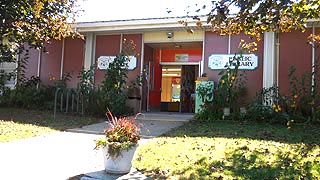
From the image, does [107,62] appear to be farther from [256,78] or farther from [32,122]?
[256,78]

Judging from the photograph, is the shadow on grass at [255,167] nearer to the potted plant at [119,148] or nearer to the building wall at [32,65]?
the potted plant at [119,148]

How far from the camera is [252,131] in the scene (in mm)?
8594

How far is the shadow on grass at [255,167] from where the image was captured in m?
4.75

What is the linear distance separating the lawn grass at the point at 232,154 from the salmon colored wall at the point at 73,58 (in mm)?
6998

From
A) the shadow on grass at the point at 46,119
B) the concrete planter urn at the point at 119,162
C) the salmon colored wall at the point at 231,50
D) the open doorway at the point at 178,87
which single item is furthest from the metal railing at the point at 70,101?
the concrete planter urn at the point at 119,162

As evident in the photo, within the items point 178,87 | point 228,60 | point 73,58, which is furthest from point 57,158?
point 178,87

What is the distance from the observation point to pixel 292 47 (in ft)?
37.9

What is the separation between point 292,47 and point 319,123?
9.54 ft

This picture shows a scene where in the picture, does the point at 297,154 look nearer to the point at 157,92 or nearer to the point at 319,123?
the point at 319,123

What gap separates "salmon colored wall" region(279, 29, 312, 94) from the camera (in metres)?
11.4

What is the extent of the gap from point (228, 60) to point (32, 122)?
22.3 feet

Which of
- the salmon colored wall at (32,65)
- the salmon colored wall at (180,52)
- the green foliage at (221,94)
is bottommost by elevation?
the green foliage at (221,94)

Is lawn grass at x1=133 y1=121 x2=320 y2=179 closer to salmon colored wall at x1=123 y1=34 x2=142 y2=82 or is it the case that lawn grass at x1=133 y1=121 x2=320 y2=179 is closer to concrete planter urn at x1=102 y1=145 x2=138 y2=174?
concrete planter urn at x1=102 y1=145 x2=138 y2=174

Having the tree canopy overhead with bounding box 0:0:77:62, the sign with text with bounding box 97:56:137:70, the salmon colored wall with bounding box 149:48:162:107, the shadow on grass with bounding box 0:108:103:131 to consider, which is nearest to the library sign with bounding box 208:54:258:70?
the sign with text with bounding box 97:56:137:70
